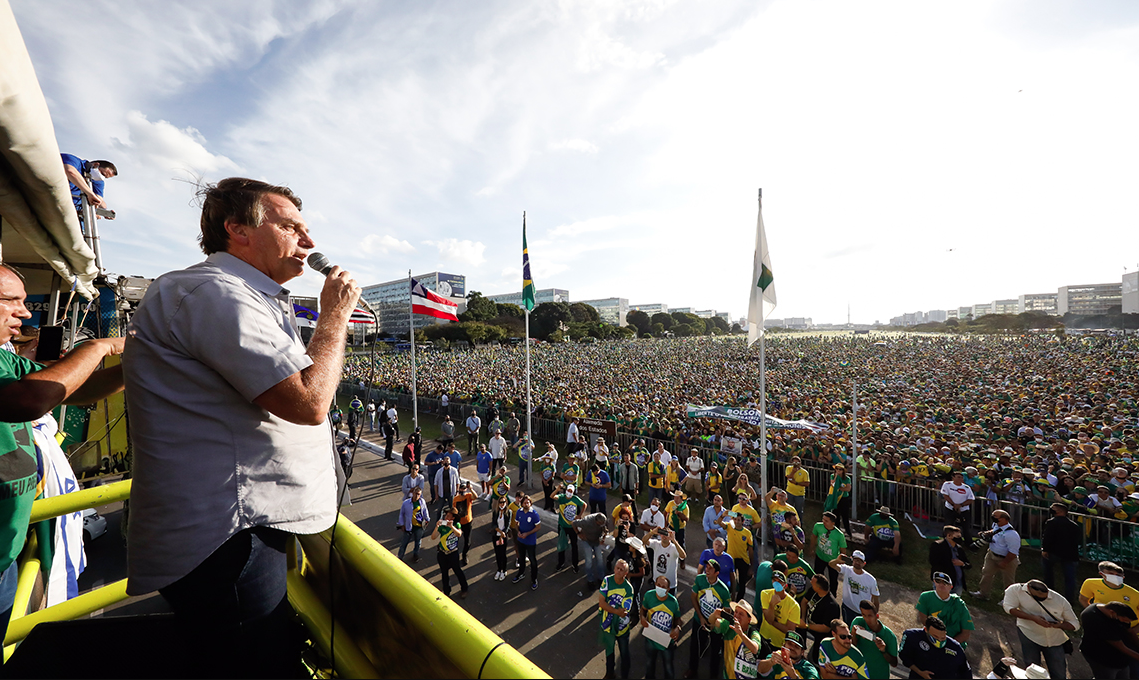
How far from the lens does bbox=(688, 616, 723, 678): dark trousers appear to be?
5660 millimetres

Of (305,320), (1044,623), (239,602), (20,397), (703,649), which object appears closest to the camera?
(239,602)

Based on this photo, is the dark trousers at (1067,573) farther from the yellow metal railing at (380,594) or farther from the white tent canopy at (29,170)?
the white tent canopy at (29,170)

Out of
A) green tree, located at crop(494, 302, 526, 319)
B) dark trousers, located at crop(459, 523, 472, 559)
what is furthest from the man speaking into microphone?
green tree, located at crop(494, 302, 526, 319)

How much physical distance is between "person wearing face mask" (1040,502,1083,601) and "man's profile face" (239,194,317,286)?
10295 mm

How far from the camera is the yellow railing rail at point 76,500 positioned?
6.10ft

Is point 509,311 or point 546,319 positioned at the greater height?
point 509,311

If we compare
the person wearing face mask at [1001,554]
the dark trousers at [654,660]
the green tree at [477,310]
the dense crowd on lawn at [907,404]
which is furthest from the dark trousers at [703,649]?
the green tree at [477,310]

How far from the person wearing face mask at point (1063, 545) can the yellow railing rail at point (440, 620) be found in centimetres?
978

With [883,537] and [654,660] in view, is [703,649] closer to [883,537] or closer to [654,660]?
[654,660]

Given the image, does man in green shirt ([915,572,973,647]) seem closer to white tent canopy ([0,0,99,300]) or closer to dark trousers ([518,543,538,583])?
dark trousers ([518,543,538,583])

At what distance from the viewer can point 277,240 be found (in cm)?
148

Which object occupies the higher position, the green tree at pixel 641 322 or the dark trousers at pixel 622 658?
the green tree at pixel 641 322

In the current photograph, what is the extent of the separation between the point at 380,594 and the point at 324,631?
664 millimetres

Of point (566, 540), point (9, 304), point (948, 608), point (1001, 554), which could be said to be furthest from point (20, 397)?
point (1001, 554)
